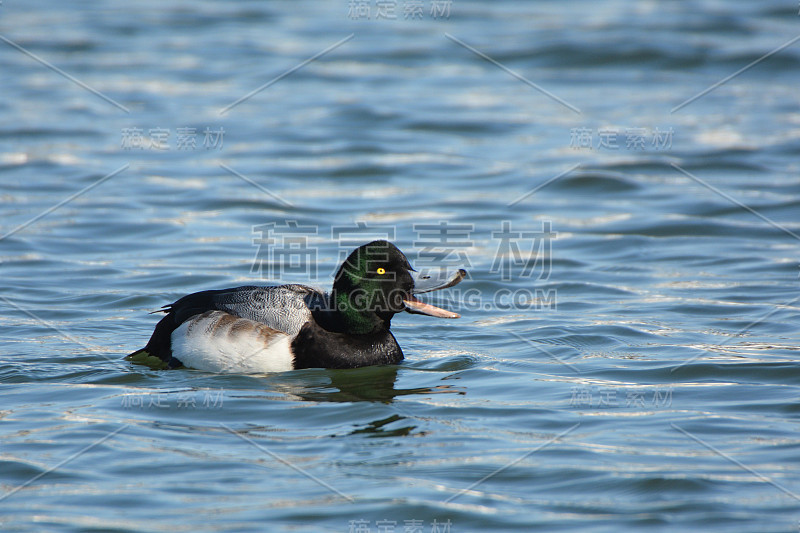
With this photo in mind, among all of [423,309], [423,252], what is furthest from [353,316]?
[423,252]

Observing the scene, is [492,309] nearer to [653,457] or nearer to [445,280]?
[445,280]

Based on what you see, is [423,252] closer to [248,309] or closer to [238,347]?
[248,309]

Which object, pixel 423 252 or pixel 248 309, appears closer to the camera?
pixel 248 309

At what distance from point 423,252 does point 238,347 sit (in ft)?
14.1

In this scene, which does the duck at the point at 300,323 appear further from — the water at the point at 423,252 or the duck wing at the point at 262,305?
the water at the point at 423,252

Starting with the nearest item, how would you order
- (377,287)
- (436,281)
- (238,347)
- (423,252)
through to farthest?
(238,347) → (377,287) → (436,281) → (423,252)

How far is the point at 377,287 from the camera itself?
293 inches

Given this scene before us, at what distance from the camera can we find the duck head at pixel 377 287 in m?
7.38

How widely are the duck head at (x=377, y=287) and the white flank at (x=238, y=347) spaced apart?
547 mm

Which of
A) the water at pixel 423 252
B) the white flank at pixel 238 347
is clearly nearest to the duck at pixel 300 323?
the white flank at pixel 238 347

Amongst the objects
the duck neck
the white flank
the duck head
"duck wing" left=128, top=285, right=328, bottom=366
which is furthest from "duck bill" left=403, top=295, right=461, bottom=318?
the white flank

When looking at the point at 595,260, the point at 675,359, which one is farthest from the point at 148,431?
the point at 595,260

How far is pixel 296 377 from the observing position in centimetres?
735

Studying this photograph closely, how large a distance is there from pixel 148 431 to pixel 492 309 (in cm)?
422
